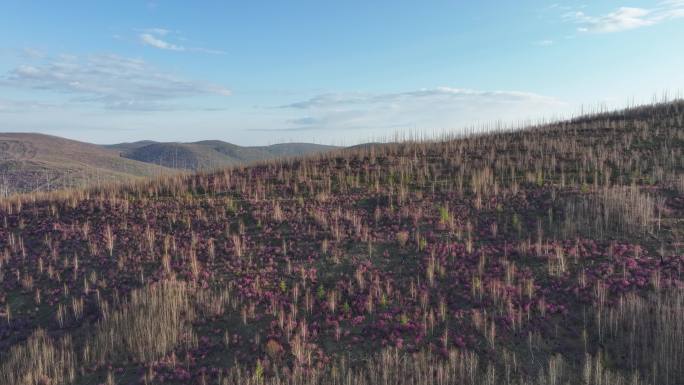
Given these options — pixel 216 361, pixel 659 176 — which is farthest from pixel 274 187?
pixel 659 176

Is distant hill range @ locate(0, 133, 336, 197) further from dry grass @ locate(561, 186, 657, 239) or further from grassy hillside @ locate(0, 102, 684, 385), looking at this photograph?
dry grass @ locate(561, 186, 657, 239)

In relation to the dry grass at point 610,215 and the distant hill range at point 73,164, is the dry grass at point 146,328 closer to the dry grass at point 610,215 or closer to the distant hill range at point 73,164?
the dry grass at point 610,215

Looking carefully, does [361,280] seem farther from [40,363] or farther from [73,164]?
[73,164]

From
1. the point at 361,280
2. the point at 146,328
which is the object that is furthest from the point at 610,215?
the point at 146,328

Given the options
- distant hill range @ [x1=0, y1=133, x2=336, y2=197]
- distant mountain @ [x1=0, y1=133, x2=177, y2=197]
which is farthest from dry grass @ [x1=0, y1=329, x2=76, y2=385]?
distant mountain @ [x1=0, y1=133, x2=177, y2=197]

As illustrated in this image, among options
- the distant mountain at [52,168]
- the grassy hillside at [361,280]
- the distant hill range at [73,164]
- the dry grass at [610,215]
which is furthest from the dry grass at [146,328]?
the distant mountain at [52,168]
